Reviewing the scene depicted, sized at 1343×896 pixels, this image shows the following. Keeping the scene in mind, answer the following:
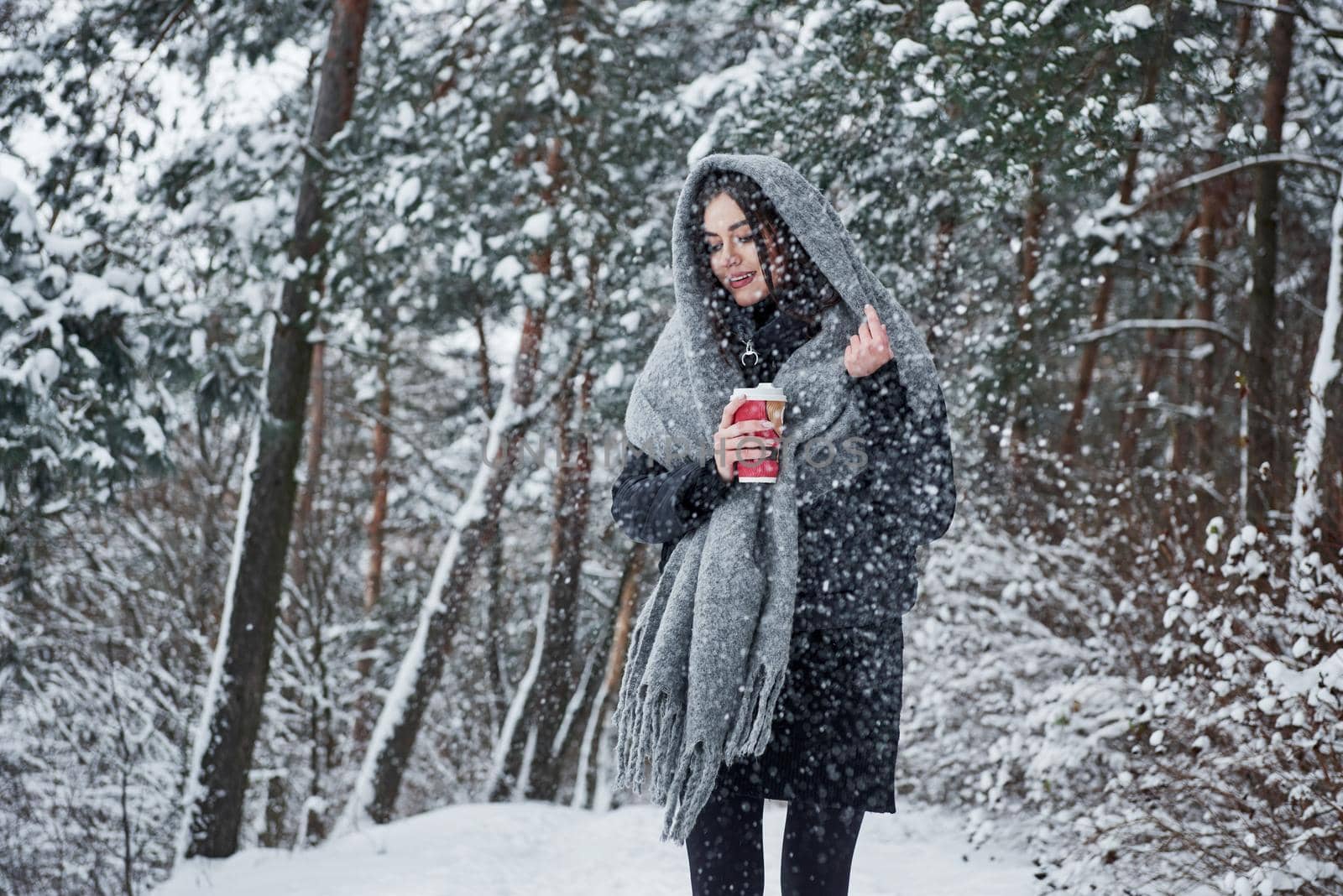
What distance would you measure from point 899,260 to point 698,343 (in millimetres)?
3698

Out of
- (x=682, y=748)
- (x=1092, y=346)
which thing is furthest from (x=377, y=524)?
(x=682, y=748)

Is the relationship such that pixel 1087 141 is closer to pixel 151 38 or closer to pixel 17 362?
pixel 17 362

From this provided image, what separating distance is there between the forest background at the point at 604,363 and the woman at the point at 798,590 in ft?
4.91

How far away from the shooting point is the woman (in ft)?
5.74

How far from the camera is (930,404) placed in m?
1.82

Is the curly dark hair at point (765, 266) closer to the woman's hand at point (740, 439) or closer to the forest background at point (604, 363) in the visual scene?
the woman's hand at point (740, 439)

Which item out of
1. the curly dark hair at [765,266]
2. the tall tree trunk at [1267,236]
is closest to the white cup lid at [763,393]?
the curly dark hair at [765,266]

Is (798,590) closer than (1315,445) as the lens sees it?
Yes

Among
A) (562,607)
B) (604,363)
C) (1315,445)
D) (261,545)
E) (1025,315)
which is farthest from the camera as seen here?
(562,607)

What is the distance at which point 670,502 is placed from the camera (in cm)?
186

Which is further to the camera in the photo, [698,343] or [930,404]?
[698,343]

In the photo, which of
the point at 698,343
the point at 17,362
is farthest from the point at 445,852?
the point at 698,343

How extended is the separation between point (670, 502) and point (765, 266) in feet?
1.64

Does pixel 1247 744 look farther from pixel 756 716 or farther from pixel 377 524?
pixel 377 524
